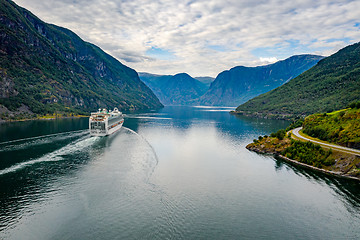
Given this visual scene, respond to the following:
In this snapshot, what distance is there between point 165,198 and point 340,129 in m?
70.8

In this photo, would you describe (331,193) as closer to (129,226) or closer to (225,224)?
(225,224)

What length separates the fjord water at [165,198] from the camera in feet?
114

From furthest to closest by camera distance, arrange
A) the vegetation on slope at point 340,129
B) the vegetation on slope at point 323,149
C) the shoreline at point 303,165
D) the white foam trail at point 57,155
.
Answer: the vegetation on slope at point 340,129
the vegetation on slope at point 323,149
the shoreline at point 303,165
the white foam trail at point 57,155

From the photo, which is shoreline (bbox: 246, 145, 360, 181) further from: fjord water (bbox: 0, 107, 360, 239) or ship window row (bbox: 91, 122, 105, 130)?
ship window row (bbox: 91, 122, 105, 130)

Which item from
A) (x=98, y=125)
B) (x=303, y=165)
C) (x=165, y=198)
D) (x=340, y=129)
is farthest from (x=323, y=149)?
(x=98, y=125)

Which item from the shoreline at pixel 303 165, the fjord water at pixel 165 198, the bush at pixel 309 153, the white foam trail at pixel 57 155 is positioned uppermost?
the bush at pixel 309 153

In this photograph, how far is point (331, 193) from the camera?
165ft

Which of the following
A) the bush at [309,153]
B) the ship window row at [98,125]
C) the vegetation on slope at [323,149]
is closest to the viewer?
the vegetation on slope at [323,149]

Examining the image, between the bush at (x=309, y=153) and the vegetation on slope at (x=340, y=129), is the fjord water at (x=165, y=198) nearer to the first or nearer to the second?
the bush at (x=309, y=153)

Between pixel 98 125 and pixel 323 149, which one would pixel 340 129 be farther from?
pixel 98 125

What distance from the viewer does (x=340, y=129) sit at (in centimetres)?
7875

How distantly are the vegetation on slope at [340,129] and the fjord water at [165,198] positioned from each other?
19109 mm

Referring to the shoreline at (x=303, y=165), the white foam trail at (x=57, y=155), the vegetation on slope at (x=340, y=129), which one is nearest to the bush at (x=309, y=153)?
the shoreline at (x=303, y=165)

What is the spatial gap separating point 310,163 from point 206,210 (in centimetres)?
4695
